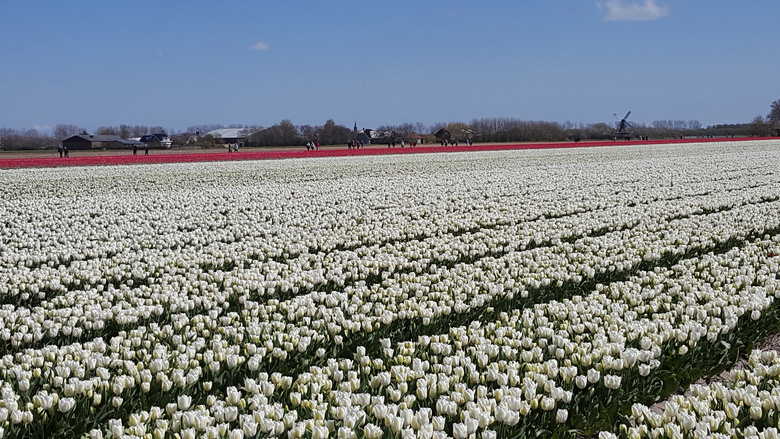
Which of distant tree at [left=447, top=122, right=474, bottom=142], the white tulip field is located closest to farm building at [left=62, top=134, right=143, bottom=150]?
distant tree at [left=447, top=122, right=474, bottom=142]

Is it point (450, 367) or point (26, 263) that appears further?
point (26, 263)

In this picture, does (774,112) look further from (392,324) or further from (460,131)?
(392,324)

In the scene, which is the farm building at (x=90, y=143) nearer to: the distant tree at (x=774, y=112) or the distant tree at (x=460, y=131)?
the distant tree at (x=460, y=131)

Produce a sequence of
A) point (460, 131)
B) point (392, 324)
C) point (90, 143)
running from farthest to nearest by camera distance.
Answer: point (460, 131) < point (90, 143) < point (392, 324)

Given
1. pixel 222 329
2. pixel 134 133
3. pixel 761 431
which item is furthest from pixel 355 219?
pixel 134 133

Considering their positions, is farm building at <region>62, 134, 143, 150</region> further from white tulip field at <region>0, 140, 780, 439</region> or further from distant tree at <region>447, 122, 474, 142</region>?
white tulip field at <region>0, 140, 780, 439</region>

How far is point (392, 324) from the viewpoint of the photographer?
5.89 meters

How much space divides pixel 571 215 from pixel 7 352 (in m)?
10.6

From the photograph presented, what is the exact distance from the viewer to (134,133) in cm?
13912

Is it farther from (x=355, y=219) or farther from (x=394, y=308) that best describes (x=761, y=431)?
(x=355, y=219)

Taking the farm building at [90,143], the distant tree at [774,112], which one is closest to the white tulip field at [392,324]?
the farm building at [90,143]

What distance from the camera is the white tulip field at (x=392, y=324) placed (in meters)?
3.83

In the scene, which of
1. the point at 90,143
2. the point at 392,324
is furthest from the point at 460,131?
the point at 392,324

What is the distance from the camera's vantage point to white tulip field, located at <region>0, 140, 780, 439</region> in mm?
3828
